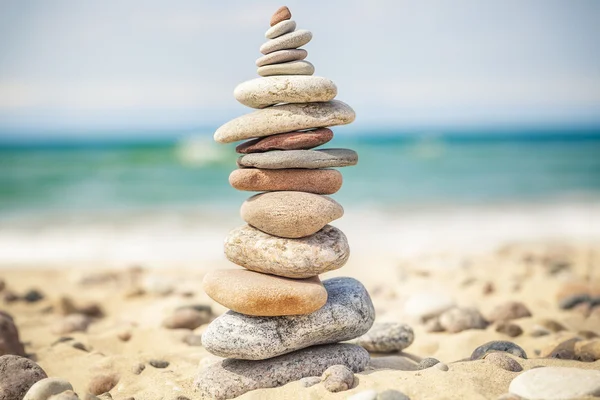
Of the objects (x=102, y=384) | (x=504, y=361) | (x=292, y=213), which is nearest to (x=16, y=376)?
(x=102, y=384)

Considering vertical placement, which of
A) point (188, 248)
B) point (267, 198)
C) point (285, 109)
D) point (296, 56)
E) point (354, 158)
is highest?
point (296, 56)

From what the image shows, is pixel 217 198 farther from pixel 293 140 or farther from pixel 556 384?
pixel 556 384

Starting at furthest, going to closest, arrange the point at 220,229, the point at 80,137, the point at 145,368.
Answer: the point at 80,137
the point at 220,229
the point at 145,368

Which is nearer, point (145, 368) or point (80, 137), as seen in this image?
point (145, 368)

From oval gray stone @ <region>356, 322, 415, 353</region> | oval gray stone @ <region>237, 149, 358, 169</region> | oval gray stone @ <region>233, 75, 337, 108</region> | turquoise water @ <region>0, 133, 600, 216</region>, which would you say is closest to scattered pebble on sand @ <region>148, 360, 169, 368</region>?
oval gray stone @ <region>356, 322, 415, 353</region>

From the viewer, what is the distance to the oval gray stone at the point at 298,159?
4734 mm

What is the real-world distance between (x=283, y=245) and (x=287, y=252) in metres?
0.07

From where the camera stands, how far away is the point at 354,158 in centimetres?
502

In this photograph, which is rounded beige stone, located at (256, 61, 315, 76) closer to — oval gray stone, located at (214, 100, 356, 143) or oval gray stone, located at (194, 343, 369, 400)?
oval gray stone, located at (214, 100, 356, 143)

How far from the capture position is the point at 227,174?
82.1 feet

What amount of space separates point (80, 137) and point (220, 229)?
31.0 m

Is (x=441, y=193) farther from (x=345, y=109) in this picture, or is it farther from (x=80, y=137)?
(x=80, y=137)

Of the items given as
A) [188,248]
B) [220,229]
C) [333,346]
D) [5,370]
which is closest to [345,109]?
[333,346]

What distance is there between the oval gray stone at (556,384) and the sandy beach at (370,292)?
184 millimetres
